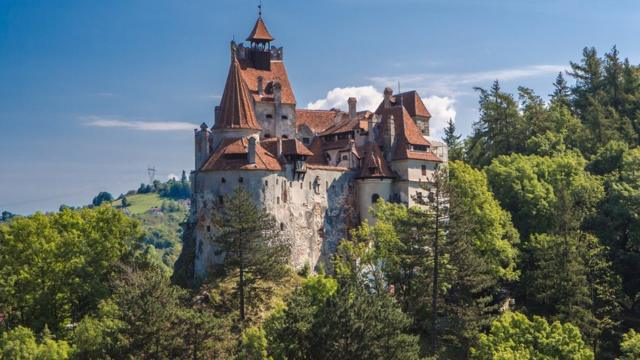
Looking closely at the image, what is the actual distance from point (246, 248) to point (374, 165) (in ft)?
62.5

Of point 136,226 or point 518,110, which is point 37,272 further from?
point 518,110

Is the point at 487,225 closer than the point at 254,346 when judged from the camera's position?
No

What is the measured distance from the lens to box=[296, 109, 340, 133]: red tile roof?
85.3m

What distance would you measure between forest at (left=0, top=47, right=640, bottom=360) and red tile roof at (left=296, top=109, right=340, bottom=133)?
13.3m

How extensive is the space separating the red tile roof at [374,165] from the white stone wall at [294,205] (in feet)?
5.78

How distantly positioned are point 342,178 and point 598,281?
82.5ft

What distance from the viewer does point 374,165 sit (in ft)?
253

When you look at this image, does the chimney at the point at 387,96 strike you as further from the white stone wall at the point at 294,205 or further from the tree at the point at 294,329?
the tree at the point at 294,329

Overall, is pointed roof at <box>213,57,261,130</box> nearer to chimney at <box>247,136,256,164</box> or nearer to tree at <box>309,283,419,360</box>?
chimney at <box>247,136,256,164</box>

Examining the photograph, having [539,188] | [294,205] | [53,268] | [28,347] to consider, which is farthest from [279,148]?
[28,347]

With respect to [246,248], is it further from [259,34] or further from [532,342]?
[259,34]

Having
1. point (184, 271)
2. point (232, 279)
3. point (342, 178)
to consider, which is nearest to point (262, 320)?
point (232, 279)

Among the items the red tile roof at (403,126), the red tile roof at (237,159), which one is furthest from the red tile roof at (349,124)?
the red tile roof at (237,159)

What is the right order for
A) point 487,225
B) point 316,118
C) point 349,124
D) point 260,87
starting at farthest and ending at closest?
point 316,118
point 349,124
point 260,87
point 487,225
